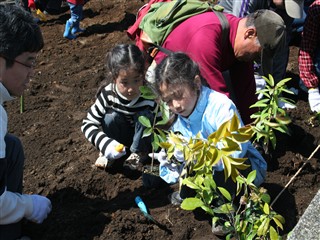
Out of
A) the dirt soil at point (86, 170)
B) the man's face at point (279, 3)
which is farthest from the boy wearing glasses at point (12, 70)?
the man's face at point (279, 3)

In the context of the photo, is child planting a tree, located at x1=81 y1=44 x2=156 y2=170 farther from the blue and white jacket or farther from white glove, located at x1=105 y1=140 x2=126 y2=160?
the blue and white jacket

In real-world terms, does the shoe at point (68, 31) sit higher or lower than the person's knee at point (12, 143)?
lower

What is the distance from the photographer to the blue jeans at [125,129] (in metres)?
3.00

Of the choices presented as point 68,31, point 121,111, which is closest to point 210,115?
point 121,111

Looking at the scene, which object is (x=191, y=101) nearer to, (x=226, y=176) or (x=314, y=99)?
(x=226, y=176)

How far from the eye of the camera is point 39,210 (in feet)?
8.05

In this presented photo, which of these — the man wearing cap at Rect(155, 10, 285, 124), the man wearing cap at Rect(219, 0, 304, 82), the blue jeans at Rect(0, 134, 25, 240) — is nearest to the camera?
the blue jeans at Rect(0, 134, 25, 240)

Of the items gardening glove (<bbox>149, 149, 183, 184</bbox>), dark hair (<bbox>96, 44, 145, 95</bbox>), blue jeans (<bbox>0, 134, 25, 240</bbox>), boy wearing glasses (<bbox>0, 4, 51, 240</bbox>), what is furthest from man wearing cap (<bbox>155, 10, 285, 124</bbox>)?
blue jeans (<bbox>0, 134, 25, 240</bbox>)

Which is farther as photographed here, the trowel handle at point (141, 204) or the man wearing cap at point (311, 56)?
the man wearing cap at point (311, 56)

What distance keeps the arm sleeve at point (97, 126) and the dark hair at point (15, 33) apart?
2.59 feet

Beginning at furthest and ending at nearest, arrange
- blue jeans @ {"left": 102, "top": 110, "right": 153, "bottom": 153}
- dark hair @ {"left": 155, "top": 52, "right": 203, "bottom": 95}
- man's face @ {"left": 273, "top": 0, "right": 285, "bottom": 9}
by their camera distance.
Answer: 1. man's face @ {"left": 273, "top": 0, "right": 285, "bottom": 9}
2. blue jeans @ {"left": 102, "top": 110, "right": 153, "bottom": 153}
3. dark hair @ {"left": 155, "top": 52, "right": 203, "bottom": 95}

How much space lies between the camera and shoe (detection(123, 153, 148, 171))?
3.11 m

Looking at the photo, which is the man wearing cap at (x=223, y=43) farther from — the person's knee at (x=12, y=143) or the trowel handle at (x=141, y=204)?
the person's knee at (x=12, y=143)

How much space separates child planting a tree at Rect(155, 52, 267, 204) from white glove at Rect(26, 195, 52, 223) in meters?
0.72
